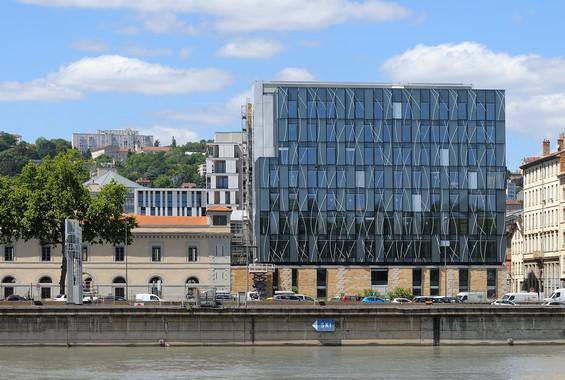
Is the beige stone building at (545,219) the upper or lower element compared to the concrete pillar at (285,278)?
upper

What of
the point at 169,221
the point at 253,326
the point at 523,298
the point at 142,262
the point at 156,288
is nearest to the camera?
the point at 253,326

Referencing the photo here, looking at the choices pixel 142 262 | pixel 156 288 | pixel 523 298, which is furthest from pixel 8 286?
pixel 523 298

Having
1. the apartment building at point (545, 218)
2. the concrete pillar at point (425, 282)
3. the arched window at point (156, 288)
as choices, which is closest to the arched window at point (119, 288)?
the arched window at point (156, 288)

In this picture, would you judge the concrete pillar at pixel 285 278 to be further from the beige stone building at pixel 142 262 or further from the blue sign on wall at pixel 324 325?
the blue sign on wall at pixel 324 325

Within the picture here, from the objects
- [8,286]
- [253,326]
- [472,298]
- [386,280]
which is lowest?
[253,326]

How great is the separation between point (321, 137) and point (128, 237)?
30.8 meters

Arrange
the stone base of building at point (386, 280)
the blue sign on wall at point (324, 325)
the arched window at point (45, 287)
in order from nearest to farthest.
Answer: the blue sign on wall at point (324, 325)
the arched window at point (45, 287)
the stone base of building at point (386, 280)

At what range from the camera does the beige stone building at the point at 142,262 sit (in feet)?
497

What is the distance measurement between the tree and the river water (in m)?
45.5

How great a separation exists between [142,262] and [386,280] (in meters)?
33.7

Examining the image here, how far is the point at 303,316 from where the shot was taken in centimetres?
10056

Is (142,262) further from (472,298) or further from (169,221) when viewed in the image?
(472,298)

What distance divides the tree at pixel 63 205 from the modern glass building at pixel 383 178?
27.8 metres

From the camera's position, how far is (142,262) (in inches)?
5999
